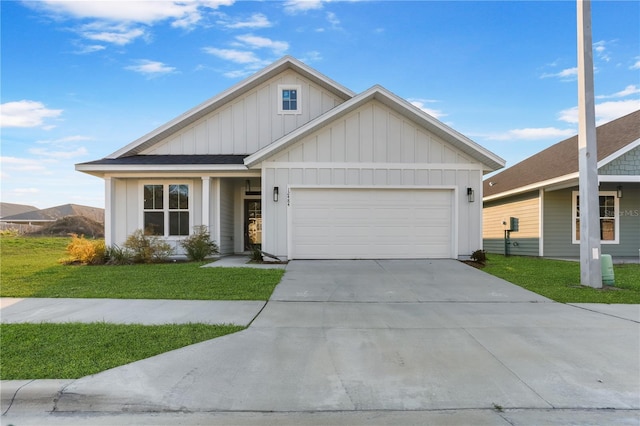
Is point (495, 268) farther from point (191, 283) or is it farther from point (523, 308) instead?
point (191, 283)

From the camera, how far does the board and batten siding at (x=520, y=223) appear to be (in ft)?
54.6

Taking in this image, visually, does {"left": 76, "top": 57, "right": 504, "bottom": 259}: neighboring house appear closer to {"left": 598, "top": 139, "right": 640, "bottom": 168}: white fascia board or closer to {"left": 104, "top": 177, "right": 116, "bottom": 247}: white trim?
{"left": 104, "top": 177, "right": 116, "bottom": 247}: white trim

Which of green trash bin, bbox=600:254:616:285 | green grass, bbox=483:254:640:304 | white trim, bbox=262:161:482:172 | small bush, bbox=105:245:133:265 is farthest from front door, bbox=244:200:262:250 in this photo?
green trash bin, bbox=600:254:616:285

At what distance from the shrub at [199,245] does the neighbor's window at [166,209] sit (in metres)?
0.93

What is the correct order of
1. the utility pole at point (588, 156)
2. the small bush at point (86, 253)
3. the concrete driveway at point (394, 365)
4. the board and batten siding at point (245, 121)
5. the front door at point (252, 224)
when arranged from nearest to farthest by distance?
1. the concrete driveway at point (394, 365)
2. the utility pole at point (588, 156)
3. the small bush at point (86, 253)
4. the board and batten siding at point (245, 121)
5. the front door at point (252, 224)

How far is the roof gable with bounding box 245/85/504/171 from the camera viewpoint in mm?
11938

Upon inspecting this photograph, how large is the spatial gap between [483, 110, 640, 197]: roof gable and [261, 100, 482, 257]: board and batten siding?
4605 mm

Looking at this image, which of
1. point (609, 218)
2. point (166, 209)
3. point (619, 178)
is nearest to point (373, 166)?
point (166, 209)

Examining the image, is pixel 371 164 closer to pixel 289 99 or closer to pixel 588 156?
pixel 289 99

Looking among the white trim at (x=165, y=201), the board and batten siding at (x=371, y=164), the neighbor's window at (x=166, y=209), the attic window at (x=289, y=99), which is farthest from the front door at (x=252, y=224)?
the board and batten siding at (x=371, y=164)

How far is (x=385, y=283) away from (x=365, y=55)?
9496 mm

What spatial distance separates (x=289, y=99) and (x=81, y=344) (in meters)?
12.1

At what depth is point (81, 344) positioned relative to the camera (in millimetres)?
5105

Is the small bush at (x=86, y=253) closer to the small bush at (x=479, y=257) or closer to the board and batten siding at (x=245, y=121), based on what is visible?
the board and batten siding at (x=245, y=121)
